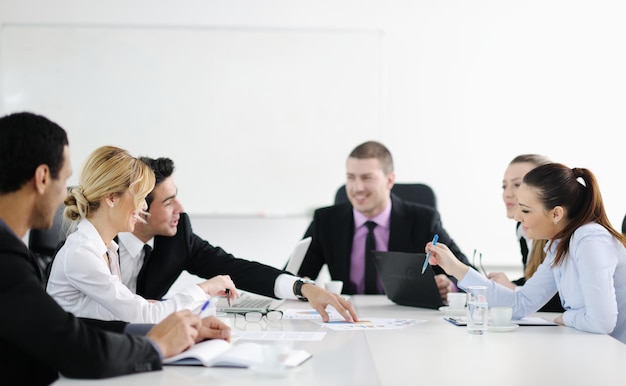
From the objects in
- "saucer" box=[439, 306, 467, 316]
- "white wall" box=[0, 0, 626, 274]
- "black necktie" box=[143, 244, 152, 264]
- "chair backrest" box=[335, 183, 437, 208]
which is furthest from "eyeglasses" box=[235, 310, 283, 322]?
"white wall" box=[0, 0, 626, 274]

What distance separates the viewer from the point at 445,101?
500cm

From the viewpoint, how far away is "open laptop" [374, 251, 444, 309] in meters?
2.85

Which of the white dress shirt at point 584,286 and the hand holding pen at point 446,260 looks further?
the hand holding pen at point 446,260

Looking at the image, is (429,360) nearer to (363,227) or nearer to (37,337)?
(37,337)

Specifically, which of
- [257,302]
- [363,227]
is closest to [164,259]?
[257,302]

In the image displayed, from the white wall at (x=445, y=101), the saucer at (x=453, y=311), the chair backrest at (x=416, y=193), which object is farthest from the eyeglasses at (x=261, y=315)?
the white wall at (x=445, y=101)

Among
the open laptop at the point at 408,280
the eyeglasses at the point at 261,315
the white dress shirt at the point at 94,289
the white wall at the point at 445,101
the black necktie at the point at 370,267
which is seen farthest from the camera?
the white wall at the point at 445,101

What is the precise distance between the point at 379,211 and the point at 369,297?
1.96 ft

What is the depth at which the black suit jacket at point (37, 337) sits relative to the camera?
1509 mm

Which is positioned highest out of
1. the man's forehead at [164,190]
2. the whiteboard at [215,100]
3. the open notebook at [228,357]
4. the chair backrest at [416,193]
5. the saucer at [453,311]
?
the whiteboard at [215,100]

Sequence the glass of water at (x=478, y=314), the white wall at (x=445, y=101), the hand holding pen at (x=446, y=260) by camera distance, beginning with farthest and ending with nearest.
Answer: the white wall at (x=445, y=101) < the hand holding pen at (x=446, y=260) < the glass of water at (x=478, y=314)

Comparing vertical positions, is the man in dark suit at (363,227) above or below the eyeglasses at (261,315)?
above

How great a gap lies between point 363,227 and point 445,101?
4.99ft

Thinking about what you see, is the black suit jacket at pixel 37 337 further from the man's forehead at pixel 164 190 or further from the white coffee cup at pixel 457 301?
the white coffee cup at pixel 457 301
